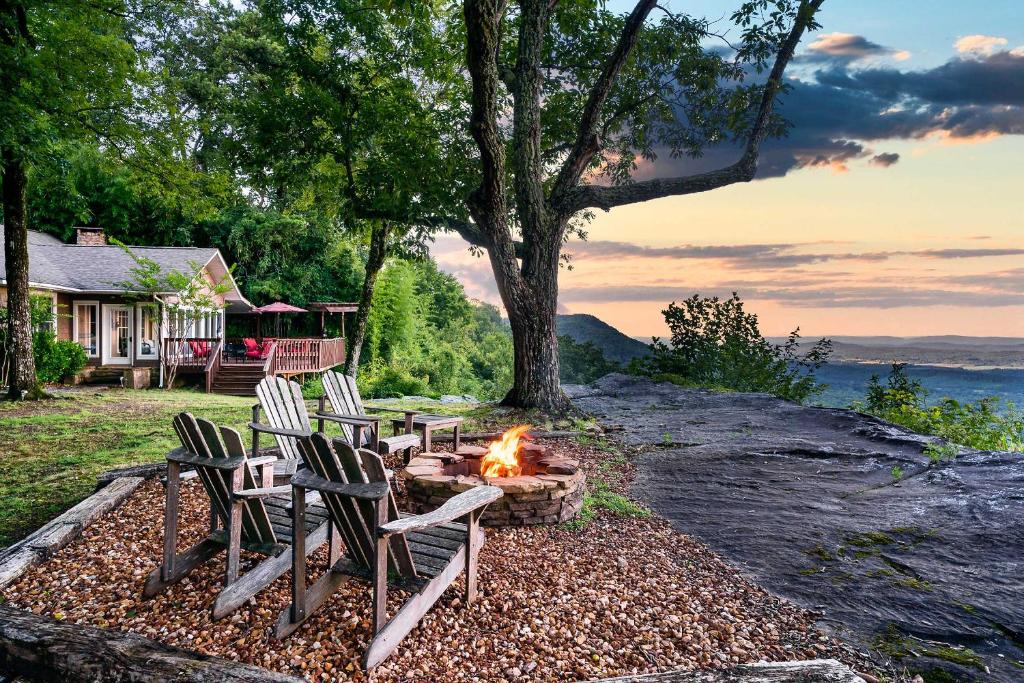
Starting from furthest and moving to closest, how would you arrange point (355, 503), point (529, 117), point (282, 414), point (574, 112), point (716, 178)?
1. point (574, 112)
2. point (716, 178)
3. point (529, 117)
4. point (282, 414)
5. point (355, 503)

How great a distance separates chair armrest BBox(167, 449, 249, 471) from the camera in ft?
10.8

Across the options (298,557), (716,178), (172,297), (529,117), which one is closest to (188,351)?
(172,297)

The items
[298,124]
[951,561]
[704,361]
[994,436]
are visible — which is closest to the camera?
[951,561]

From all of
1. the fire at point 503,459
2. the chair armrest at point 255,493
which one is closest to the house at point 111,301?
the fire at point 503,459

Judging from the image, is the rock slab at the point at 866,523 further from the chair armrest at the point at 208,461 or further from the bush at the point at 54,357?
the bush at the point at 54,357

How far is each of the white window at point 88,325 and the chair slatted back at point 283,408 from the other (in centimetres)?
1796

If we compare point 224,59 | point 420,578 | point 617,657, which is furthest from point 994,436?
point 224,59

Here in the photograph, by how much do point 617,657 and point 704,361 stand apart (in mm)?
12538

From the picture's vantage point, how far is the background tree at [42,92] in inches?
385

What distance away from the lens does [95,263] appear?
21609mm

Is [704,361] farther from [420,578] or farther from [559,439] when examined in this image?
[420,578]

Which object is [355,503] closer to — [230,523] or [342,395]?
[230,523]

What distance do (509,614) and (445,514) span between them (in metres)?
0.72

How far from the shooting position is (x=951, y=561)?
4.29m
